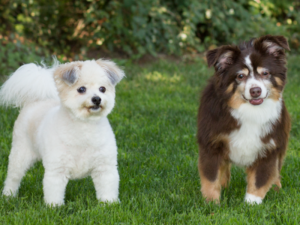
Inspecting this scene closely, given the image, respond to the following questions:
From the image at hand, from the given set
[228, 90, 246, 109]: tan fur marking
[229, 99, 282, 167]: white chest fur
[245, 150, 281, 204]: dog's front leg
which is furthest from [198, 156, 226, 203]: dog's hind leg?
[228, 90, 246, 109]: tan fur marking

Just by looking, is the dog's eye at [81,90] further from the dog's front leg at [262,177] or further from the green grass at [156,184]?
the dog's front leg at [262,177]

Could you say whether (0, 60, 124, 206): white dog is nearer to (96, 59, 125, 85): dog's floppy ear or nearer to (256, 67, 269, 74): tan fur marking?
(96, 59, 125, 85): dog's floppy ear

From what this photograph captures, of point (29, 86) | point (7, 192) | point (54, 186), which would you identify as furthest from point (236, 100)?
point (7, 192)

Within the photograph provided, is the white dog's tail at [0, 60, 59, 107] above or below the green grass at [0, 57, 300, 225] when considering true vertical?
above

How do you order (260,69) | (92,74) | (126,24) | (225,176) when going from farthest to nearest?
(126,24)
(225,176)
(260,69)
(92,74)

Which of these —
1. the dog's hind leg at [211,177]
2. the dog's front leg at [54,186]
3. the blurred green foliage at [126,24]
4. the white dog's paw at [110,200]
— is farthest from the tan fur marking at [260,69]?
the blurred green foliage at [126,24]

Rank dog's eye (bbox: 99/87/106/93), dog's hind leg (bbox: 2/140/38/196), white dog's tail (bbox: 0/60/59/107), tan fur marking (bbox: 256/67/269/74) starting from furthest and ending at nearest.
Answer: white dog's tail (bbox: 0/60/59/107) → dog's hind leg (bbox: 2/140/38/196) → tan fur marking (bbox: 256/67/269/74) → dog's eye (bbox: 99/87/106/93)

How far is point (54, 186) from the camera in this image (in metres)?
3.27

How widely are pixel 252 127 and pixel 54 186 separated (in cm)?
170

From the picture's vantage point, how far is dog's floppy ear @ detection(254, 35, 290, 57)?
339cm

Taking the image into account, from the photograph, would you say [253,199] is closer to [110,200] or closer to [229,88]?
[229,88]

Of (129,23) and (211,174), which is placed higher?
(211,174)

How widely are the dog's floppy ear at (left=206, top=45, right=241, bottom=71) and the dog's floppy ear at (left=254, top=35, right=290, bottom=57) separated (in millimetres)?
183

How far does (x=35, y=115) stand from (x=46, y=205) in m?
0.82
